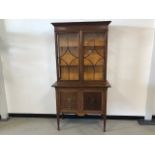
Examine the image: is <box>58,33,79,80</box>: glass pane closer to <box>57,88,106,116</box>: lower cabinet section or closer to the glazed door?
the glazed door

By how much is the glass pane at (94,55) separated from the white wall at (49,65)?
33cm

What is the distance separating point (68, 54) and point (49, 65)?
1.80 ft

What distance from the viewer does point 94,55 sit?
2779 mm

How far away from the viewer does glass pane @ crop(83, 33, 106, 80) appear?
2707mm

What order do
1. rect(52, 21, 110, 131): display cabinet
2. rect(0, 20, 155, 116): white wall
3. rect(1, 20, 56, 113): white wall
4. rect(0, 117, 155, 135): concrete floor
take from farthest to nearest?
rect(1, 20, 56, 113): white wall
rect(0, 20, 155, 116): white wall
rect(0, 117, 155, 135): concrete floor
rect(52, 21, 110, 131): display cabinet

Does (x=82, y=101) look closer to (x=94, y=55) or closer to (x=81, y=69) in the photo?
(x=81, y=69)

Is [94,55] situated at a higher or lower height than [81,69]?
higher

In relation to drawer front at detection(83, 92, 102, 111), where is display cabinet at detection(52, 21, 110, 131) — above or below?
above

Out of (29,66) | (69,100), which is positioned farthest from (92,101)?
(29,66)

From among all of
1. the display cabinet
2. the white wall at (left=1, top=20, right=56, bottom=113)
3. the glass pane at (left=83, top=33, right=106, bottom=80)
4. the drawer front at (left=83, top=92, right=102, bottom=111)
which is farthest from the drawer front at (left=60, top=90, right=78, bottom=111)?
the white wall at (left=1, top=20, right=56, bottom=113)
